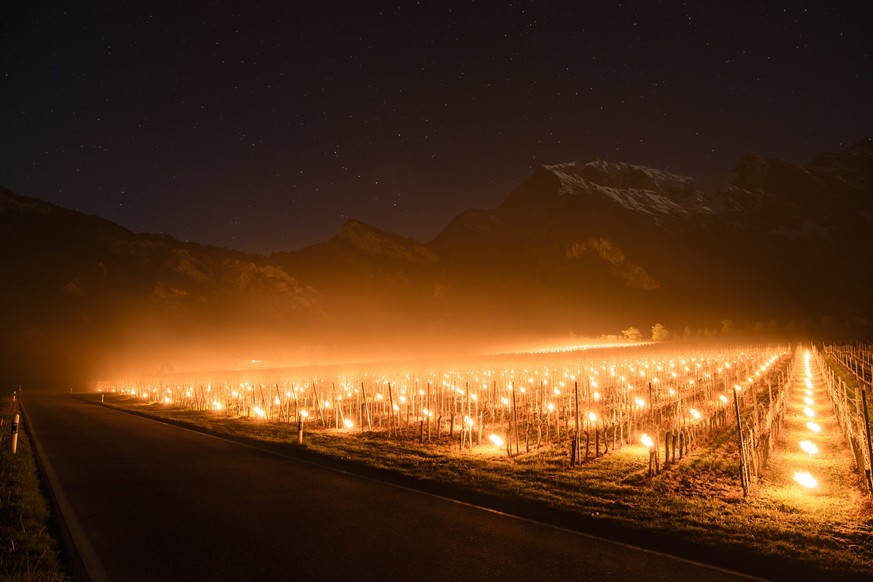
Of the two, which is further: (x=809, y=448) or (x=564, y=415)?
(x=564, y=415)

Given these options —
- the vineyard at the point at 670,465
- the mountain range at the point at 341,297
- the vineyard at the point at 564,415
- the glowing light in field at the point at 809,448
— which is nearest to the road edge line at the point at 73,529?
the vineyard at the point at 670,465

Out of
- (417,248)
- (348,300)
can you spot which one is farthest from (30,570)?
(417,248)

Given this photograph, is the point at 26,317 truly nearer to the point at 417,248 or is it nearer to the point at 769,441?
the point at 769,441

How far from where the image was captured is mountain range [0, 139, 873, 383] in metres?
85.9

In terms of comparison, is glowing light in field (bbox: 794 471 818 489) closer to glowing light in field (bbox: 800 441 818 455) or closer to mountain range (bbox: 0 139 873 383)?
glowing light in field (bbox: 800 441 818 455)

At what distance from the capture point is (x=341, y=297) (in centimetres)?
13962

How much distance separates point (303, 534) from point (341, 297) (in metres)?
134

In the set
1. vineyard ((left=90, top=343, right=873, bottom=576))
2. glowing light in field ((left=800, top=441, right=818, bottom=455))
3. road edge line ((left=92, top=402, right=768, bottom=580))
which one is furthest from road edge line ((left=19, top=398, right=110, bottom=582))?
glowing light in field ((left=800, top=441, right=818, bottom=455))

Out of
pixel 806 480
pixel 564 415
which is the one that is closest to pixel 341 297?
pixel 564 415

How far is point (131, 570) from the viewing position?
6.33m

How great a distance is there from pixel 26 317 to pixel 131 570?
9736 centimetres

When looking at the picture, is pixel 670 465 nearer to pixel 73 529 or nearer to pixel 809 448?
pixel 809 448

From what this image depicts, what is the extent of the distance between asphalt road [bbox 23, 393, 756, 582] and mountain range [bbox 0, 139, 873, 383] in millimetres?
69993

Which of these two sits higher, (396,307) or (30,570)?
(396,307)
